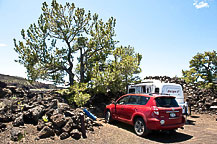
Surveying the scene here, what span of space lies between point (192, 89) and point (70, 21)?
14.5m

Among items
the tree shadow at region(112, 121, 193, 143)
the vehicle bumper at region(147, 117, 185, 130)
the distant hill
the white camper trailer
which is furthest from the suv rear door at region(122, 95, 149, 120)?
the distant hill

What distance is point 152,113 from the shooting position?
21.5ft

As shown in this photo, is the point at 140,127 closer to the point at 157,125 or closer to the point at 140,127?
the point at 140,127

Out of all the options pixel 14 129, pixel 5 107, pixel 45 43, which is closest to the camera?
pixel 14 129

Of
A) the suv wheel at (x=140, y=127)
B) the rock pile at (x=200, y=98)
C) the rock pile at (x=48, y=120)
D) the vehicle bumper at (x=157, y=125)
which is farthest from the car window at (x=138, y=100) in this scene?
the rock pile at (x=200, y=98)

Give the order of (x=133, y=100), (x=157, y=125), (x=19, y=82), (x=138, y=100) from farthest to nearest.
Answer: (x=19, y=82) → (x=133, y=100) → (x=138, y=100) → (x=157, y=125)

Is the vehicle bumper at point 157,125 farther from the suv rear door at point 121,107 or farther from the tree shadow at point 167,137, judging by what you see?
the suv rear door at point 121,107

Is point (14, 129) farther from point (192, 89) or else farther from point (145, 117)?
point (192, 89)

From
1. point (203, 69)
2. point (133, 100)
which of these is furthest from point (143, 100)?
point (203, 69)

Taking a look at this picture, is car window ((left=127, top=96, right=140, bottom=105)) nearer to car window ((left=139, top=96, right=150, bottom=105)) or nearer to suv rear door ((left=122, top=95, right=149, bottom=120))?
suv rear door ((left=122, top=95, right=149, bottom=120))

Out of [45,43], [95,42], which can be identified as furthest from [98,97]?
[45,43]

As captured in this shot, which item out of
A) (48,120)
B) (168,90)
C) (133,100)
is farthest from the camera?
(168,90)

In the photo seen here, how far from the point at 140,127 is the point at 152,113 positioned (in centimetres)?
102

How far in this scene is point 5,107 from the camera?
777cm
